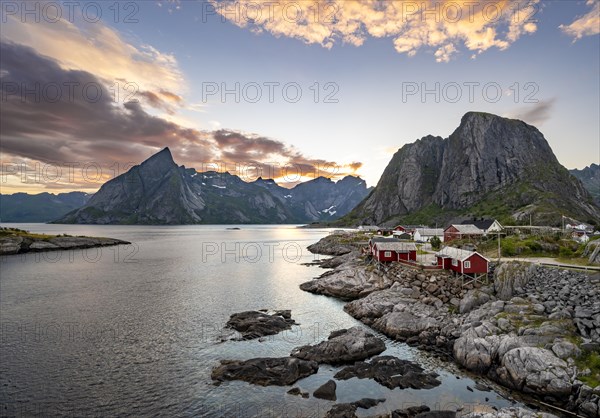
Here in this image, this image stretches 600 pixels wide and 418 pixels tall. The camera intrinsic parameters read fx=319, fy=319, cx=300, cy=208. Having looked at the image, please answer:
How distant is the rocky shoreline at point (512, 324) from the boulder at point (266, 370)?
14.4 m

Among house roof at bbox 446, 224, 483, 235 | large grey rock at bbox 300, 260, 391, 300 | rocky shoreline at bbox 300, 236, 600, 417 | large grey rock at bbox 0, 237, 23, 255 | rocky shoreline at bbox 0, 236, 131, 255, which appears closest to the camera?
rocky shoreline at bbox 300, 236, 600, 417

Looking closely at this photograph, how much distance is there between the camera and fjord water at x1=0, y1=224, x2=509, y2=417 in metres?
25.4

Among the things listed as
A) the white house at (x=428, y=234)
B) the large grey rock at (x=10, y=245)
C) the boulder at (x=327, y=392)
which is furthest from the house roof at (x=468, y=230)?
the large grey rock at (x=10, y=245)

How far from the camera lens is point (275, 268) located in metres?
94.6

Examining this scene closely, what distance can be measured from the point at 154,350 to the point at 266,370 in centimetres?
1456

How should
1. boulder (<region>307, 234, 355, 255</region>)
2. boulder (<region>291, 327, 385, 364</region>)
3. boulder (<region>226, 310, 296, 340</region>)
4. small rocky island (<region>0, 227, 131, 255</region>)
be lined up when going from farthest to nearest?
1. small rocky island (<region>0, 227, 131, 255</region>)
2. boulder (<region>307, 234, 355, 255</region>)
3. boulder (<region>226, 310, 296, 340</region>)
4. boulder (<region>291, 327, 385, 364</region>)

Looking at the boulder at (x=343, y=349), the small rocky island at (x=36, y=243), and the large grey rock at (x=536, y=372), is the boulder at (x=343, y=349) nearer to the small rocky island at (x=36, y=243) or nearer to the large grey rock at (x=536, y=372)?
the large grey rock at (x=536, y=372)

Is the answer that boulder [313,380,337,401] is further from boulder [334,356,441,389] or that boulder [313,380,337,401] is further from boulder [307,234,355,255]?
boulder [307,234,355,255]

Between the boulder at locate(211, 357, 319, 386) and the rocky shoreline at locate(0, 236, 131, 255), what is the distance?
13785 cm

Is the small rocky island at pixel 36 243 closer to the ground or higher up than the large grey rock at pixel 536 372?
higher up

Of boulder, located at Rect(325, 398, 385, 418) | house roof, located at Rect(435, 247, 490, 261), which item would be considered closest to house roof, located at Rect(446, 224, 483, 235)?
house roof, located at Rect(435, 247, 490, 261)

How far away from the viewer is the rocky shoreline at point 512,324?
25.2 meters

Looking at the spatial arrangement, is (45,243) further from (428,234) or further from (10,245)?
(428,234)

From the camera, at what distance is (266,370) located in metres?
30.1
